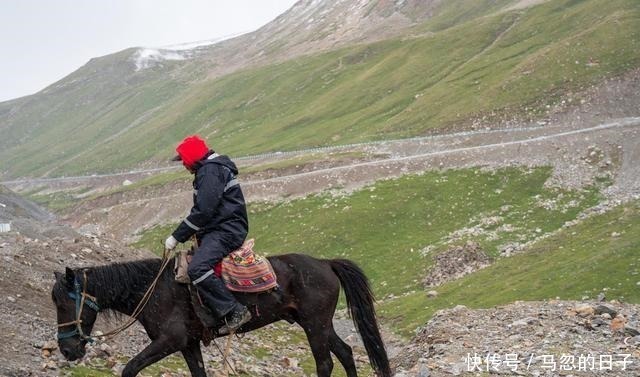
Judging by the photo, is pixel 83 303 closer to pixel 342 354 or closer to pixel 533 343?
pixel 342 354

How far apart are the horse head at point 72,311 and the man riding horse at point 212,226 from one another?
71.9 inches

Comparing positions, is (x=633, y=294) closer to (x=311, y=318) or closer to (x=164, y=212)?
(x=311, y=318)

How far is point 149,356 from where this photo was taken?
38.9 feet

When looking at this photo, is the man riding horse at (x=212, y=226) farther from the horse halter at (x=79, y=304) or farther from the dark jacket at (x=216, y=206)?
the horse halter at (x=79, y=304)

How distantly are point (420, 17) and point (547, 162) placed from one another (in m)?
132

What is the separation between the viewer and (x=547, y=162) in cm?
5434

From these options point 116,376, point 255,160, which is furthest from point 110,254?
point 255,160

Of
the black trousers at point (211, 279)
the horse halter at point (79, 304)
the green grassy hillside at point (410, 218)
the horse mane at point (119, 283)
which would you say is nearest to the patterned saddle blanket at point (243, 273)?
the black trousers at point (211, 279)

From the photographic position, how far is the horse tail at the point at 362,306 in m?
14.1

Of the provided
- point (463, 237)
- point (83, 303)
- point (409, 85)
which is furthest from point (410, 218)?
point (409, 85)

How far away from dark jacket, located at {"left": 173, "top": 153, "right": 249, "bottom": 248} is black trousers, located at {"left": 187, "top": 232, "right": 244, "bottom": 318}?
263 millimetres

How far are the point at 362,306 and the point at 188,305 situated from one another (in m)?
3.87

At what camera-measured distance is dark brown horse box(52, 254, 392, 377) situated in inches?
483

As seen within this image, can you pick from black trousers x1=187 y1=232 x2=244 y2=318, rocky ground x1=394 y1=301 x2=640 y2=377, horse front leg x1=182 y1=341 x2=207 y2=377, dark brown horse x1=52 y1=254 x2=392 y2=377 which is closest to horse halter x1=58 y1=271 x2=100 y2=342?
dark brown horse x1=52 y1=254 x2=392 y2=377
